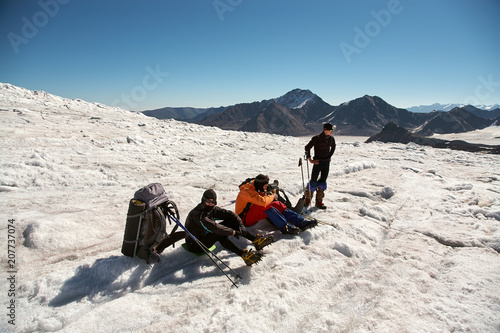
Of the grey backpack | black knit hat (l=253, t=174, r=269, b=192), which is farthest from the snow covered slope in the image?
black knit hat (l=253, t=174, r=269, b=192)

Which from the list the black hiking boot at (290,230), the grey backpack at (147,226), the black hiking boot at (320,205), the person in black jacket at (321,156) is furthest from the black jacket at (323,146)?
the grey backpack at (147,226)

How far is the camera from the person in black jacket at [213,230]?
3.93 metres

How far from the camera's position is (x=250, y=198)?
4.87 m

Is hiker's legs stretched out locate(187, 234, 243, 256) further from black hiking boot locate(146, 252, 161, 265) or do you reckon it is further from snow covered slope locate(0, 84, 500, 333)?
black hiking boot locate(146, 252, 161, 265)

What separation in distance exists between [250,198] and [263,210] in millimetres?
506

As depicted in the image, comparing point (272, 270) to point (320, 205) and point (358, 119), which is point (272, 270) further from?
point (358, 119)

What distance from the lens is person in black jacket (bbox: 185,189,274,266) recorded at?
393 cm

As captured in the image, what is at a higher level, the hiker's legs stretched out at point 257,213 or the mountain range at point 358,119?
the mountain range at point 358,119

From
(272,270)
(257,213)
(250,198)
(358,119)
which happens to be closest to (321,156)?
(257,213)

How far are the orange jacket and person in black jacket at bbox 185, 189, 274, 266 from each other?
0.67m

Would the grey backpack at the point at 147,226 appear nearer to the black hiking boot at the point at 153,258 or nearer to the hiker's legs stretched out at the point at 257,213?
the black hiking boot at the point at 153,258

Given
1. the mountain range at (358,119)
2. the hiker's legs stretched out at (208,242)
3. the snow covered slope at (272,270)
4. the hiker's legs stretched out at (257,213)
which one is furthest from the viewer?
the mountain range at (358,119)

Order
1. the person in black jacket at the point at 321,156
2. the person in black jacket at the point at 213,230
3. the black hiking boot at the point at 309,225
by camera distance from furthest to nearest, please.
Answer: the person in black jacket at the point at 321,156, the black hiking boot at the point at 309,225, the person in black jacket at the point at 213,230

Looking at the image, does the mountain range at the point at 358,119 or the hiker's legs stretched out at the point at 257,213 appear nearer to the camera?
the hiker's legs stretched out at the point at 257,213
